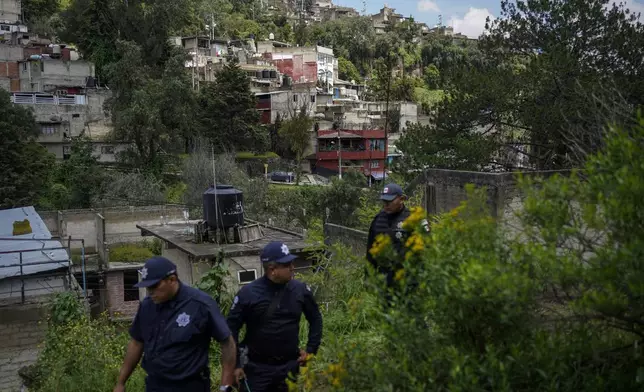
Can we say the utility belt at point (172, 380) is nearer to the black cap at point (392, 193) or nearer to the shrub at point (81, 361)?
the black cap at point (392, 193)

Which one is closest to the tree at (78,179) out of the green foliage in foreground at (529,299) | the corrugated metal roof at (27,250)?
the corrugated metal roof at (27,250)

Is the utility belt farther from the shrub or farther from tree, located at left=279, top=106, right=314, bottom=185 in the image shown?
tree, located at left=279, top=106, right=314, bottom=185

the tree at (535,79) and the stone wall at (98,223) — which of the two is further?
the stone wall at (98,223)

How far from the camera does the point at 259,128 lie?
4078 centimetres

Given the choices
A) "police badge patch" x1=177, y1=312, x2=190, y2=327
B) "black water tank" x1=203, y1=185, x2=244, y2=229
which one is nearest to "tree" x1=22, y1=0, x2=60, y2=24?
"black water tank" x1=203, y1=185, x2=244, y2=229

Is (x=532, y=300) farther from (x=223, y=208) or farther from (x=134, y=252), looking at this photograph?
(x=134, y=252)

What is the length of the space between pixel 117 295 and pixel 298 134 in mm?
24483

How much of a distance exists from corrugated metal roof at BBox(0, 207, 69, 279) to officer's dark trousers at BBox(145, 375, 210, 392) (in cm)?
931

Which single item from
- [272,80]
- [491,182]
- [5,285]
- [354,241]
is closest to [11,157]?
[5,285]

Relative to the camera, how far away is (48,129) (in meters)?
33.9

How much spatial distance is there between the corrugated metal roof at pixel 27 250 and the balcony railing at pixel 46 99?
665 inches

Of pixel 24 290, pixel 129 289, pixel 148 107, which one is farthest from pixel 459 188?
pixel 148 107

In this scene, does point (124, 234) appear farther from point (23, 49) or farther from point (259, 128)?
point (23, 49)

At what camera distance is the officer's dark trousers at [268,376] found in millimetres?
4102
